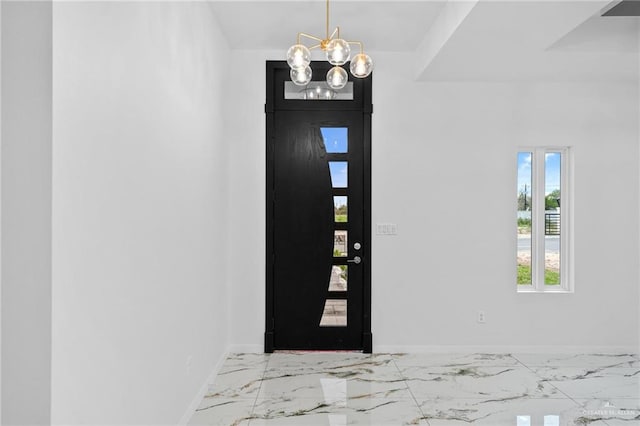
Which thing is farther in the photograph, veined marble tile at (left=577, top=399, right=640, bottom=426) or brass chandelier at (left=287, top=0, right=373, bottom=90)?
veined marble tile at (left=577, top=399, right=640, bottom=426)

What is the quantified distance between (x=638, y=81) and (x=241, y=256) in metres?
3.92

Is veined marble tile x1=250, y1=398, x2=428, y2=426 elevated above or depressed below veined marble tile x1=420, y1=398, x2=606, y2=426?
below

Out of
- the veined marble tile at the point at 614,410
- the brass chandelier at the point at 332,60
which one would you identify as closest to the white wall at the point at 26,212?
the brass chandelier at the point at 332,60

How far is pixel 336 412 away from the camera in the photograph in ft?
9.41

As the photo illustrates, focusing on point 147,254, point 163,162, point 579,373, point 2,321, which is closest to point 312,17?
point 163,162

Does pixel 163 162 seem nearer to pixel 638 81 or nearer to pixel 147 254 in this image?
pixel 147 254

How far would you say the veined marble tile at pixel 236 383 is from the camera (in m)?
3.18

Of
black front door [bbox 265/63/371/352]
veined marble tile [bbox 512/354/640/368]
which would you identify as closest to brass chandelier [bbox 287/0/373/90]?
black front door [bbox 265/63/371/352]

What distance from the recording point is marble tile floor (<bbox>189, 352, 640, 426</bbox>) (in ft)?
9.20

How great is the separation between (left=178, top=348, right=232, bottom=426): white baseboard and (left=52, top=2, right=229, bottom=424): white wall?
5cm

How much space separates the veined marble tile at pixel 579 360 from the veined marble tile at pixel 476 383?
0.86 feet

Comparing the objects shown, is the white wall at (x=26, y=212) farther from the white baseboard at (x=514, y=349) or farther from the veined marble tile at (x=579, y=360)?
the veined marble tile at (x=579, y=360)

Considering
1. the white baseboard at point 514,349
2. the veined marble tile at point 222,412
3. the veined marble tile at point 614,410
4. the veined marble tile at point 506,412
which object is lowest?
the veined marble tile at point 222,412

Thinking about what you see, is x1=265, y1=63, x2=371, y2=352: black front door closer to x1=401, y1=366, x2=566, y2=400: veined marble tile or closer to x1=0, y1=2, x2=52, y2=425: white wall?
x1=401, y1=366, x2=566, y2=400: veined marble tile
